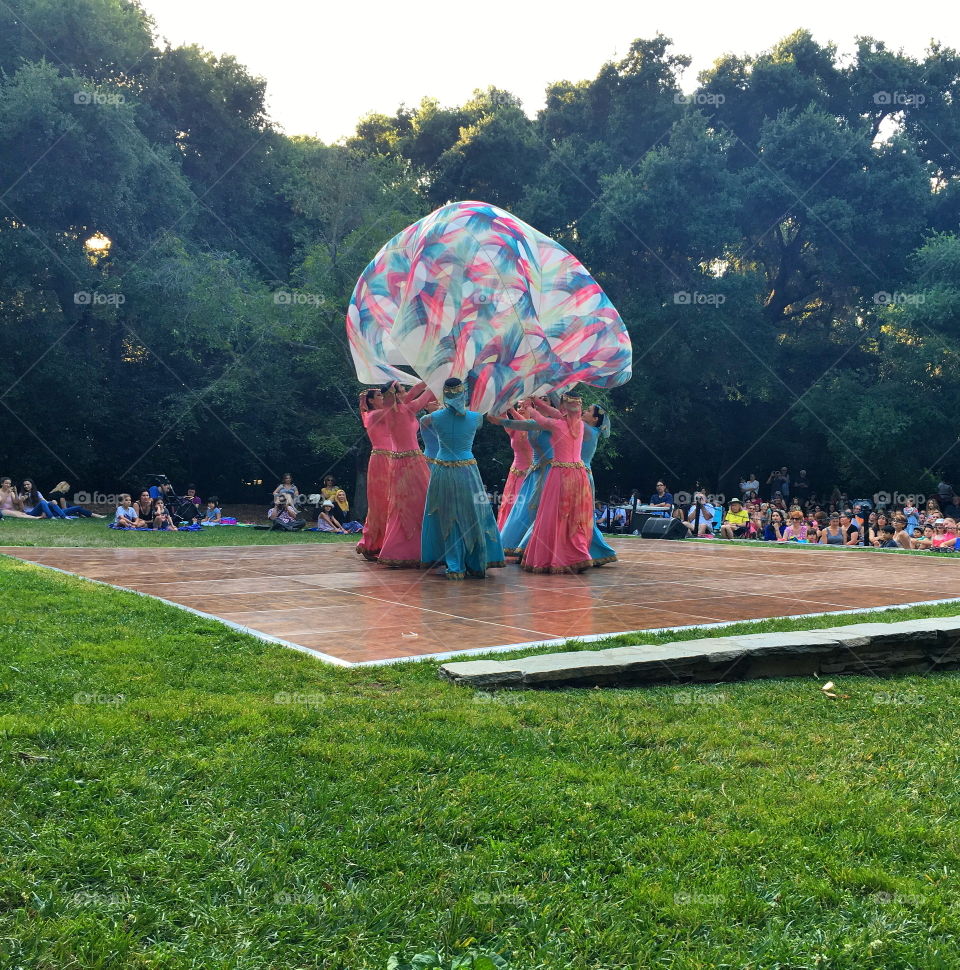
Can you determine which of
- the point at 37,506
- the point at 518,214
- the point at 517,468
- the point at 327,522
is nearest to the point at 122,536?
the point at 327,522

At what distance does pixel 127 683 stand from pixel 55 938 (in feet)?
7.86

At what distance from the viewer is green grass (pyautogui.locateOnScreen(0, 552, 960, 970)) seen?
2611mm

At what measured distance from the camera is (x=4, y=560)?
10570 mm

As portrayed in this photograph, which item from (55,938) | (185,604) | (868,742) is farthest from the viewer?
(185,604)

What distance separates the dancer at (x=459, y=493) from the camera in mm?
10195

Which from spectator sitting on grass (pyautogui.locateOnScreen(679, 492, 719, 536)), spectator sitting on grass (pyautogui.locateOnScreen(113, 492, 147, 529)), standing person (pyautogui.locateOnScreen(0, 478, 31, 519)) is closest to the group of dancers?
spectator sitting on grass (pyautogui.locateOnScreen(679, 492, 719, 536))

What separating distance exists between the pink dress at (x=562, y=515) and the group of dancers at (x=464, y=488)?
0.04 ft

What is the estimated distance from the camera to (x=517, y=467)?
1346 centimetres

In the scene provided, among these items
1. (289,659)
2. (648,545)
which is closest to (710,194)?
(648,545)

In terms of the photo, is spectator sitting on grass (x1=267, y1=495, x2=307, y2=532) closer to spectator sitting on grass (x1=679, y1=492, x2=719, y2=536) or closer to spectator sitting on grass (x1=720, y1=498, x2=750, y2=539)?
spectator sitting on grass (x1=679, y1=492, x2=719, y2=536)

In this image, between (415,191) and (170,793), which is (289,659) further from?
(415,191)

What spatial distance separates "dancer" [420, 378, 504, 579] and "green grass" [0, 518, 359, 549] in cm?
570

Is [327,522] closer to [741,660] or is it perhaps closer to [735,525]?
[735,525]

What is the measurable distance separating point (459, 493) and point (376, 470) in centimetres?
219
